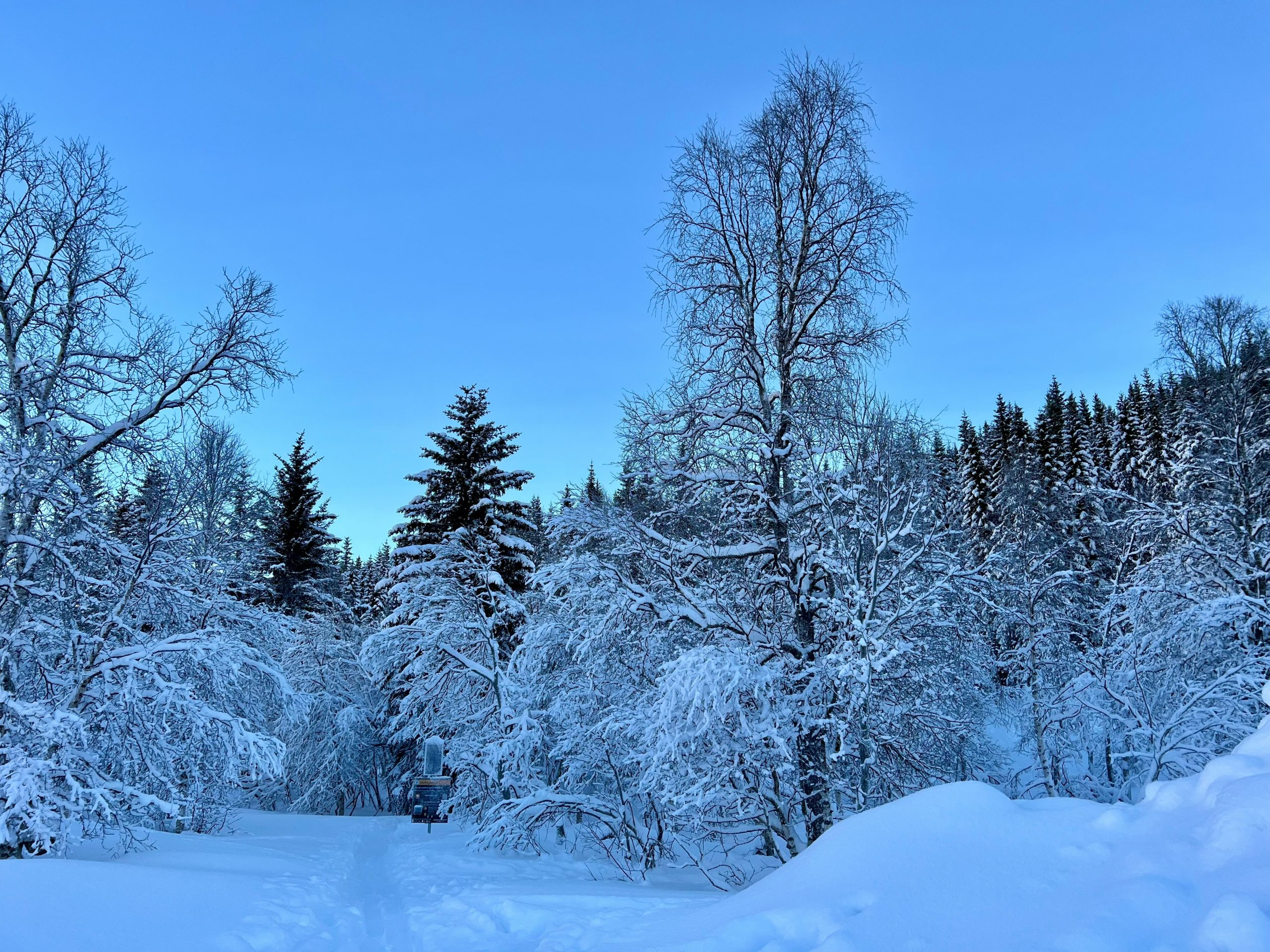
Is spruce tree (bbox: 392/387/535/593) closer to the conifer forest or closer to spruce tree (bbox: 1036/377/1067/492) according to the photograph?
the conifer forest

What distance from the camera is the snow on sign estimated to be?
18312 mm

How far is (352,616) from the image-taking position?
2953cm

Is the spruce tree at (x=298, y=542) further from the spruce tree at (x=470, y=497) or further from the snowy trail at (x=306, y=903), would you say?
the snowy trail at (x=306, y=903)

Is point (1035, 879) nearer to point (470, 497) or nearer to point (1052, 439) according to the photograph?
point (470, 497)

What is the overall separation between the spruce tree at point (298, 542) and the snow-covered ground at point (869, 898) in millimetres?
20564

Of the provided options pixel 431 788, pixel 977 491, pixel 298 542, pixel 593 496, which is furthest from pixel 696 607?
pixel 977 491

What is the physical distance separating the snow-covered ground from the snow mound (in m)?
0.01

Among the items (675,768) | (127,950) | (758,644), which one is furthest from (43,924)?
(758,644)

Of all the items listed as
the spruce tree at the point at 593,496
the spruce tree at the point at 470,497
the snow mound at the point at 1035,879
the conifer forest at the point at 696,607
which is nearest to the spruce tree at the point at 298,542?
the spruce tree at the point at 470,497

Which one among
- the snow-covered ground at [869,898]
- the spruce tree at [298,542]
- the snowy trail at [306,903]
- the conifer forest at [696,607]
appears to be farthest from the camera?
the spruce tree at [298,542]

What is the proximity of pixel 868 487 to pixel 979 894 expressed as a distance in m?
5.42

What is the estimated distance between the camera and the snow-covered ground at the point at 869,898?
3.25 meters

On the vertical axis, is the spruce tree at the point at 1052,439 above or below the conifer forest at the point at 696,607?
above

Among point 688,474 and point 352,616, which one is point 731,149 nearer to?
point 688,474
